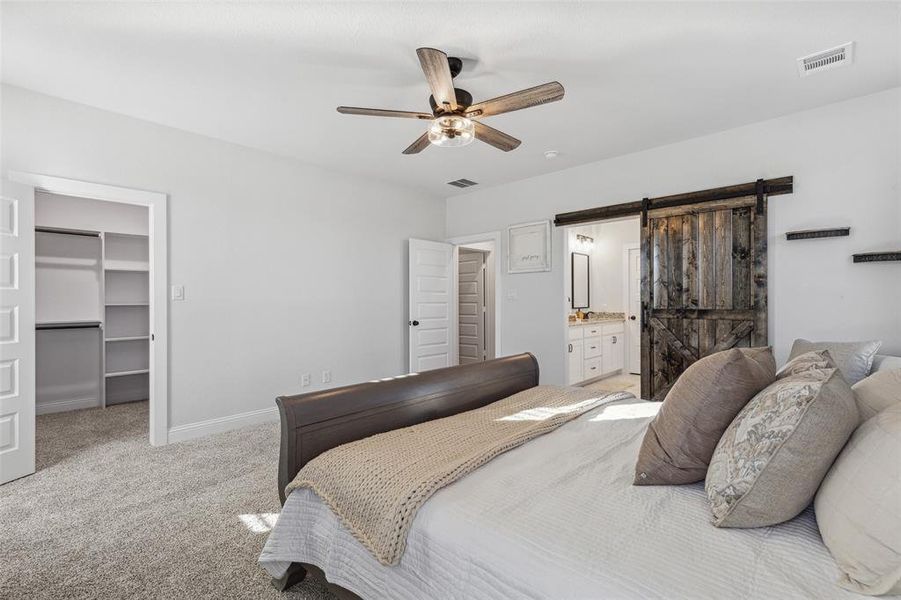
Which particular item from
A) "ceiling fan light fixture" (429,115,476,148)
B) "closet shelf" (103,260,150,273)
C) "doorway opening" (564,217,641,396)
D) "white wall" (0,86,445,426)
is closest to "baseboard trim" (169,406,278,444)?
"white wall" (0,86,445,426)

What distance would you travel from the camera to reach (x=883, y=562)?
31.7 inches

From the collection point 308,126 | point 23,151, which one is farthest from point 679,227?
point 23,151

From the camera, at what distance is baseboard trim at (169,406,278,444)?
11.6ft

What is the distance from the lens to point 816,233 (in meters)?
3.16

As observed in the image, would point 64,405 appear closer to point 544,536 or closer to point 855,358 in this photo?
point 544,536

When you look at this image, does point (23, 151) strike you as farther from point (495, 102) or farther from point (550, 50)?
point (550, 50)

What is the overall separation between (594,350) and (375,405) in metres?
4.42

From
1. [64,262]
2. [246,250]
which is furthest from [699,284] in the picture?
[64,262]

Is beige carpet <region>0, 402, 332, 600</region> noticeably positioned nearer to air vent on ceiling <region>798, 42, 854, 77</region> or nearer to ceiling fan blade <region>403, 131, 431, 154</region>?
ceiling fan blade <region>403, 131, 431, 154</region>

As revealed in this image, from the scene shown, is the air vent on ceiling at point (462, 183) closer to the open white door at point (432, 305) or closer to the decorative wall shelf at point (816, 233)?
the open white door at point (432, 305)

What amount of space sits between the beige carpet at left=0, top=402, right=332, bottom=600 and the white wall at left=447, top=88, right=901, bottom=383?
3.75 metres

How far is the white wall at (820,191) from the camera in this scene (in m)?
2.95

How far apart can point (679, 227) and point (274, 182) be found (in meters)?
3.83

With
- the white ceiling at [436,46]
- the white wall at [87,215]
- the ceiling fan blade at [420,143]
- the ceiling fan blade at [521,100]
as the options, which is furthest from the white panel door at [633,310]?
the white wall at [87,215]
